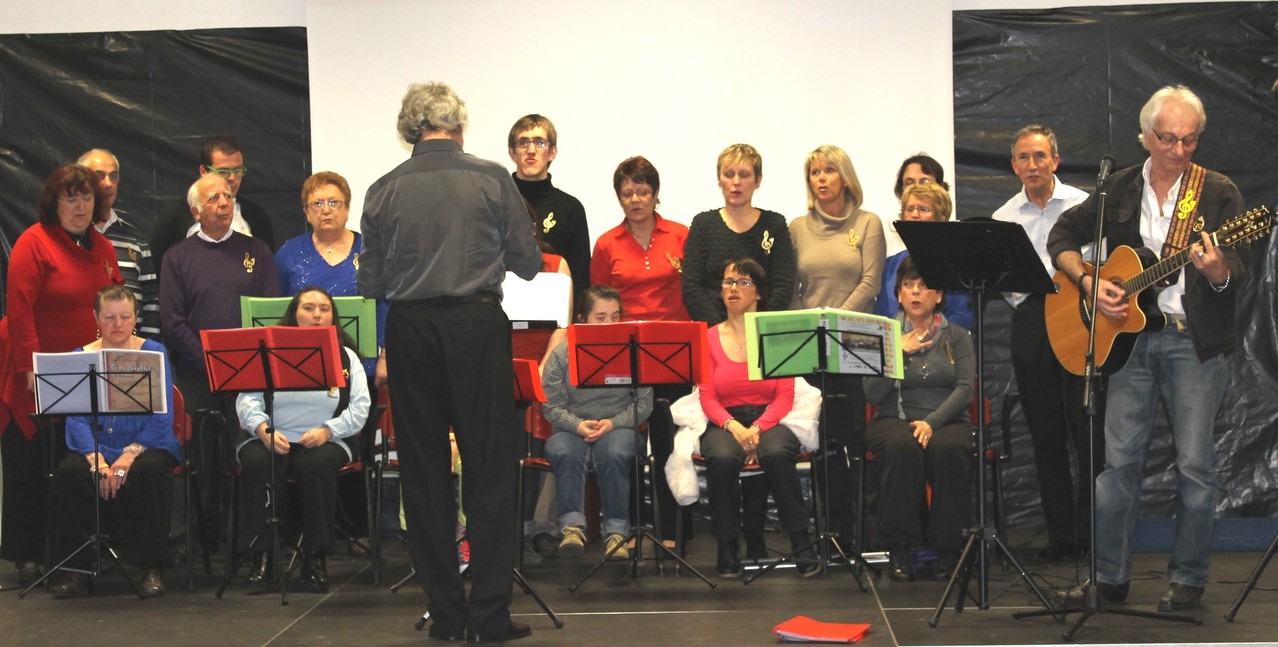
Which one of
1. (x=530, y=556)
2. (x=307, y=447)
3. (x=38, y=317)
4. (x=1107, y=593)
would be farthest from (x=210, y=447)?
(x=1107, y=593)

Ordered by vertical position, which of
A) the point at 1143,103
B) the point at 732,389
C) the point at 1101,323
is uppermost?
the point at 1143,103

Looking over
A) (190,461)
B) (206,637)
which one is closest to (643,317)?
(190,461)

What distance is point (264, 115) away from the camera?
6.98 meters

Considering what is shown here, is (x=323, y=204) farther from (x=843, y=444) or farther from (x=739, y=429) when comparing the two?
(x=843, y=444)

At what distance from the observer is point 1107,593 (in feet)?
15.4

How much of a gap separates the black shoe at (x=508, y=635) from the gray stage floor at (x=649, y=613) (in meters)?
0.04

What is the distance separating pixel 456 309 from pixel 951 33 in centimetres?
352

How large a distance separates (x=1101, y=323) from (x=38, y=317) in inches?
172

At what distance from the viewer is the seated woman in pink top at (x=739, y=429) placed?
219 inches

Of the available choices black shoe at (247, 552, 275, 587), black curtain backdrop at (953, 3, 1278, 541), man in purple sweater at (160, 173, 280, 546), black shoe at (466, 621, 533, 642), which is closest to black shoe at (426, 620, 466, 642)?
black shoe at (466, 621, 533, 642)

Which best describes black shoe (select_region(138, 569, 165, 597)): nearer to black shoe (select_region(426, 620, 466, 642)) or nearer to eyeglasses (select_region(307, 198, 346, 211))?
black shoe (select_region(426, 620, 466, 642))

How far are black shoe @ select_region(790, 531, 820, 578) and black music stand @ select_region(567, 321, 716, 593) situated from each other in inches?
16.7

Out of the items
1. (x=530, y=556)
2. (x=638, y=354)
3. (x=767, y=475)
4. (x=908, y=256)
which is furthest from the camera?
(x=530, y=556)

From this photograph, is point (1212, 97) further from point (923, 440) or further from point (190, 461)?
point (190, 461)
